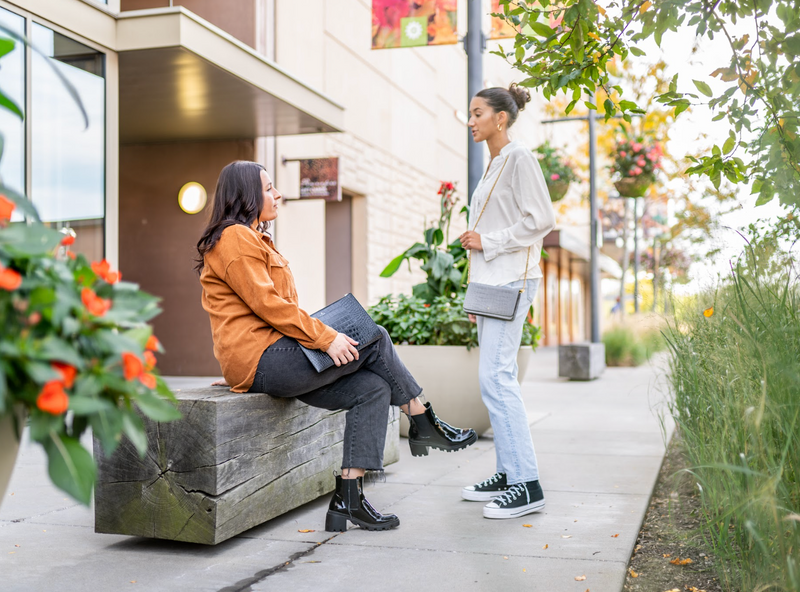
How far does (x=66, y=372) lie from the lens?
4.04ft

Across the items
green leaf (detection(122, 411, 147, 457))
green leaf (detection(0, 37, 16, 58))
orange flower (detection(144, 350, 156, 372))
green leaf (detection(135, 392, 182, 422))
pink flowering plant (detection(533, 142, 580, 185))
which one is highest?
pink flowering plant (detection(533, 142, 580, 185))

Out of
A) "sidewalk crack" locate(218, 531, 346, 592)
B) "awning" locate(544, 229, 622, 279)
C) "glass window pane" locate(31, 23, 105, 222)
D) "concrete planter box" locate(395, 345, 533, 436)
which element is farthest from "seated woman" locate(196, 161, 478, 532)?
"awning" locate(544, 229, 622, 279)

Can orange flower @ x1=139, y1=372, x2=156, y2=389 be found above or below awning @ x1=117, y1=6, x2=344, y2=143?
below

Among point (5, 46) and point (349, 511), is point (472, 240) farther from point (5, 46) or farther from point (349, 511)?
point (5, 46)

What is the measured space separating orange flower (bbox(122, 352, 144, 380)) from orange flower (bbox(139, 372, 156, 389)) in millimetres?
46

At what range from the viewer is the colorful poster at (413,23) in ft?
23.2

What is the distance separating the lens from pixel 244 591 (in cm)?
248

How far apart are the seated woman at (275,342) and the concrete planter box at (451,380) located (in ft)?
6.60

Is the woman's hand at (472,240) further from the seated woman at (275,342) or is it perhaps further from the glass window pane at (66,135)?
the glass window pane at (66,135)

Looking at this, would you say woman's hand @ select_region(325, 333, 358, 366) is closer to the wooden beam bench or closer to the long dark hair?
the wooden beam bench

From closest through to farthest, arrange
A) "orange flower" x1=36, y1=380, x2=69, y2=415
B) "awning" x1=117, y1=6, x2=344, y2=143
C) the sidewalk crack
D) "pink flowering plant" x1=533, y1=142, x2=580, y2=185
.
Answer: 1. "orange flower" x1=36, y1=380, x2=69, y2=415
2. the sidewalk crack
3. "awning" x1=117, y1=6, x2=344, y2=143
4. "pink flowering plant" x1=533, y1=142, x2=580, y2=185

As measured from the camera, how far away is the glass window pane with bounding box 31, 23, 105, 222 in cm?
648

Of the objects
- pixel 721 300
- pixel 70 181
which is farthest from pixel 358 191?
pixel 721 300

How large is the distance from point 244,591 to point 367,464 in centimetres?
80
